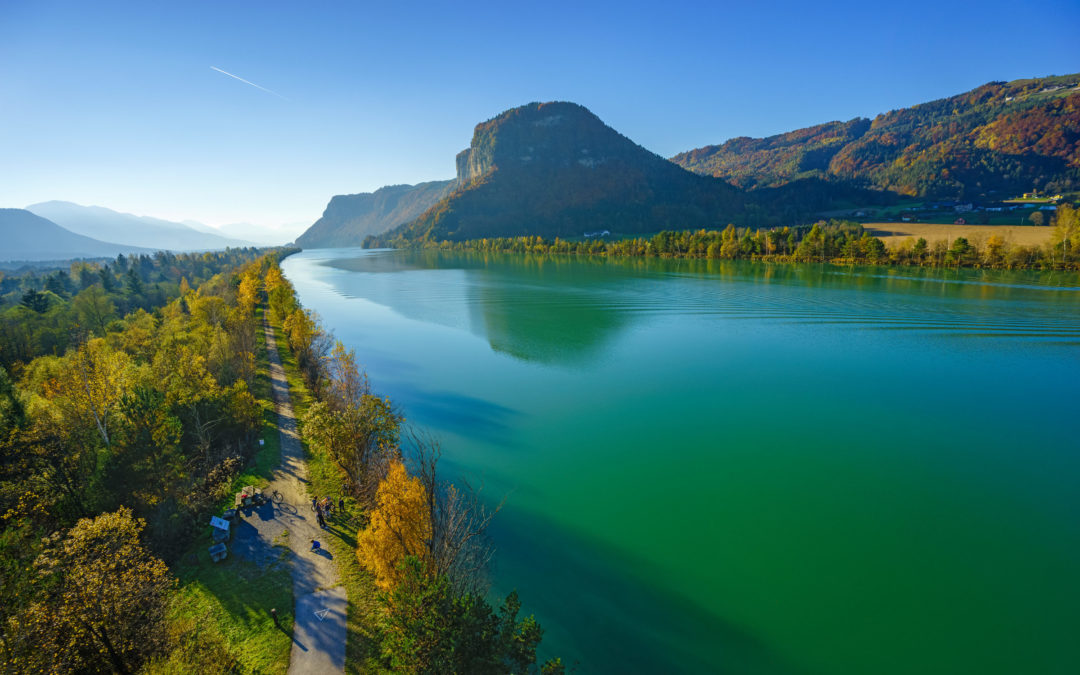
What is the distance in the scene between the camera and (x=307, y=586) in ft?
44.4

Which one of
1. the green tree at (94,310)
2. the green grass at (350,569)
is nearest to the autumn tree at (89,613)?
the green grass at (350,569)

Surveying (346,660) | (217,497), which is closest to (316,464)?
(217,497)

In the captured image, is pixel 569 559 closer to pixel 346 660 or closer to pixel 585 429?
pixel 346 660

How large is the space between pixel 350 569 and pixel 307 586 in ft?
4.19

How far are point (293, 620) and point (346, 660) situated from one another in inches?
95.4

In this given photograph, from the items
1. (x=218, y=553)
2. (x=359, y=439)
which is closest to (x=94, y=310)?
(x=218, y=553)

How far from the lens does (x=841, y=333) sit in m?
43.6

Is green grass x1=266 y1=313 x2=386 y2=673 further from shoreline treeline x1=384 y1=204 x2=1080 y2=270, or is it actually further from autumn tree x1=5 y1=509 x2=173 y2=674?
shoreline treeline x1=384 y1=204 x2=1080 y2=270

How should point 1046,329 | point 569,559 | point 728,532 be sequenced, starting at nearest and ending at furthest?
point 569,559 < point 728,532 < point 1046,329

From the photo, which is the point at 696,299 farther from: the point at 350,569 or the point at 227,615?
the point at 227,615

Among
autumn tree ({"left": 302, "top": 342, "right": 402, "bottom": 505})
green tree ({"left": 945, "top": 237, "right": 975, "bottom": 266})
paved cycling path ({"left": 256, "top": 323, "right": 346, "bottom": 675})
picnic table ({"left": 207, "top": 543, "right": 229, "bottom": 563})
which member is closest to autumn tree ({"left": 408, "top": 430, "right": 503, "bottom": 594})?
autumn tree ({"left": 302, "top": 342, "right": 402, "bottom": 505})

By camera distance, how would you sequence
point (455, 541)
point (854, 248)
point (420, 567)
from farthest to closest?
1. point (854, 248)
2. point (455, 541)
3. point (420, 567)

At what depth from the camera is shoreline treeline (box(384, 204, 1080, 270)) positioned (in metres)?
72.0

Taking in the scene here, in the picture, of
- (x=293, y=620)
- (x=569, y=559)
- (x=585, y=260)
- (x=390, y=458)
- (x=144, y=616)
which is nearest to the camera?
(x=144, y=616)
